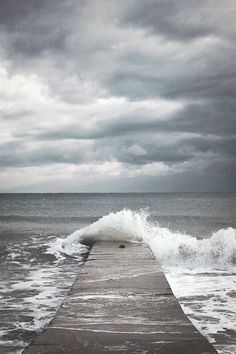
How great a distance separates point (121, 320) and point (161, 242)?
10.5 meters

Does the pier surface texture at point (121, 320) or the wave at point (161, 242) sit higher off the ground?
the pier surface texture at point (121, 320)

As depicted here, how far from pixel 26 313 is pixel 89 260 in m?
2.78

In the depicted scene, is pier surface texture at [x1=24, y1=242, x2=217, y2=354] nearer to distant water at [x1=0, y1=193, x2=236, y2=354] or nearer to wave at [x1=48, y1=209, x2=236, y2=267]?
distant water at [x1=0, y1=193, x2=236, y2=354]

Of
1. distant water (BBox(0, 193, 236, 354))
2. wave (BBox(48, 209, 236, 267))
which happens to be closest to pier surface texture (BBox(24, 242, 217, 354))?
distant water (BBox(0, 193, 236, 354))

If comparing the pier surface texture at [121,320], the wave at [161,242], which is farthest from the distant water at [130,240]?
the pier surface texture at [121,320]

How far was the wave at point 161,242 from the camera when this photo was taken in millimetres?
13516

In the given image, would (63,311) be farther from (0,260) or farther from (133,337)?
(0,260)

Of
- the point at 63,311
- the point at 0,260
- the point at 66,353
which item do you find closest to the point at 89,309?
the point at 63,311

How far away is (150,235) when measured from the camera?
1577 centimetres

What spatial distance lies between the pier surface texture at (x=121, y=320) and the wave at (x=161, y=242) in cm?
613

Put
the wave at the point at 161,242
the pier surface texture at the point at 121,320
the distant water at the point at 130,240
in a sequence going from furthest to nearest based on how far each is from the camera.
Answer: the wave at the point at 161,242
the distant water at the point at 130,240
the pier surface texture at the point at 121,320

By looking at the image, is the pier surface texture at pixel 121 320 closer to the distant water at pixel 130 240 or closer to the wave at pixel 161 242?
the distant water at pixel 130 240

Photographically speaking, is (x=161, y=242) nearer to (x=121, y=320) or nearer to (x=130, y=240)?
(x=130, y=240)

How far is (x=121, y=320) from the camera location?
470 centimetres
